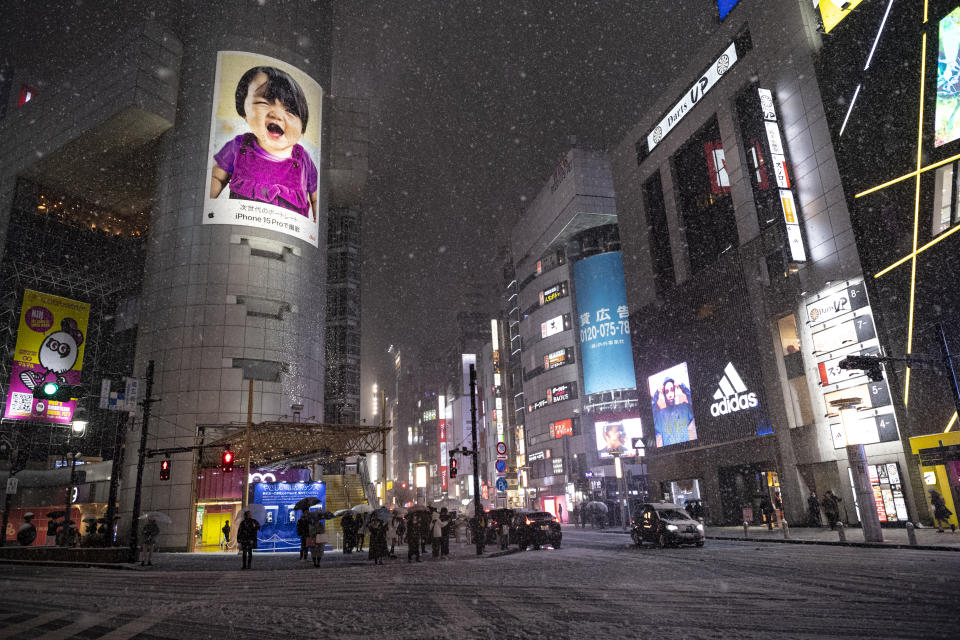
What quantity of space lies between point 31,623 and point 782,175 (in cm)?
3666

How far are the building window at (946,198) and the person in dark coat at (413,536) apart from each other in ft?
80.5

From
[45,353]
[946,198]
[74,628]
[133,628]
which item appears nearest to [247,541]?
[74,628]

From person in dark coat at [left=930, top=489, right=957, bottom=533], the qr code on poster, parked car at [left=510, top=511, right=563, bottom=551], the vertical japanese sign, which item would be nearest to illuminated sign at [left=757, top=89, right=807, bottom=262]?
person in dark coat at [left=930, top=489, right=957, bottom=533]

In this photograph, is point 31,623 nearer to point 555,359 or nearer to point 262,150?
point 262,150

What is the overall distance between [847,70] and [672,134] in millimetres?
17658

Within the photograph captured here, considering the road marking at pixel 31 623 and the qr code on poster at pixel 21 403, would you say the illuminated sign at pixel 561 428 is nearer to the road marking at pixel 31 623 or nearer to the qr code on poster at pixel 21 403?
the qr code on poster at pixel 21 403

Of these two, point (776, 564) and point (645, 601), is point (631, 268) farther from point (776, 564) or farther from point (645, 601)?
point (645, 601)

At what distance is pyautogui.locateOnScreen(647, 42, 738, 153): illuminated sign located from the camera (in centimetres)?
4109

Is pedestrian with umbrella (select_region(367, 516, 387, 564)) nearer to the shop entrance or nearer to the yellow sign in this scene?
the shop entrance

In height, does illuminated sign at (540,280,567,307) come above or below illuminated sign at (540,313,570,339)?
above

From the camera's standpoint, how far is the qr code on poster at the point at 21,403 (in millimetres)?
50344

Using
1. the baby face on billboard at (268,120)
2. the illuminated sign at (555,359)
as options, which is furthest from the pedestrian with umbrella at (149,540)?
the illuminated sign at (555,359)

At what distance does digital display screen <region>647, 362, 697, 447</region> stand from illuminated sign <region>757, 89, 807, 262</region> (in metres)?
13.3

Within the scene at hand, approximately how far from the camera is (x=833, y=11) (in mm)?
31703
